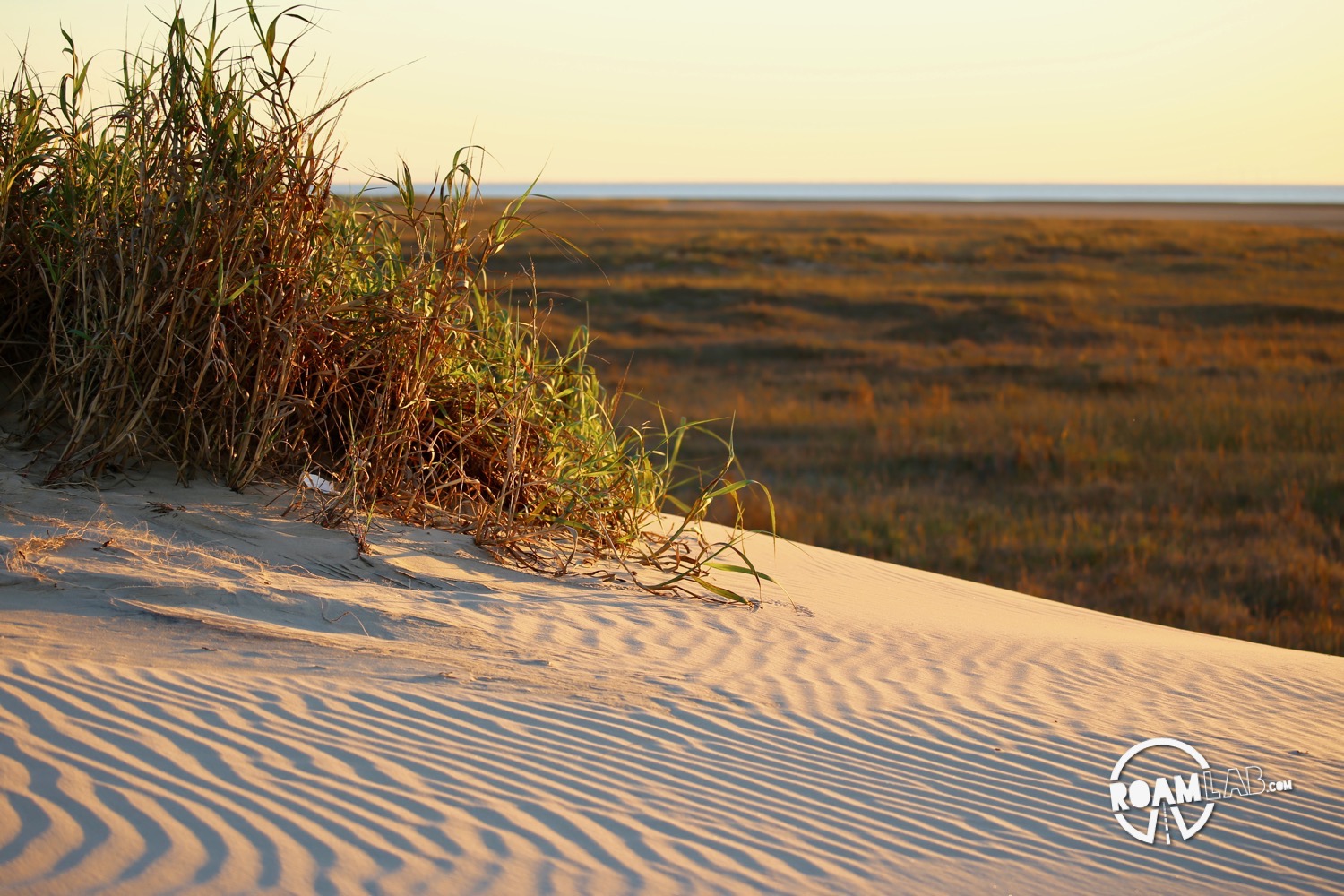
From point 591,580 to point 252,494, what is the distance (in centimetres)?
141

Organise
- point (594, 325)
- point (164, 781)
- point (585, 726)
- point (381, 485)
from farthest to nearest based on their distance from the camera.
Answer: point (594, 325) < point (381, 485) < point (585, 726) < point (164, 781)

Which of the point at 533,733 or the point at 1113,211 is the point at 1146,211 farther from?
the point at 533,733

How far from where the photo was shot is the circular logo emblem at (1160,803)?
2.76 m

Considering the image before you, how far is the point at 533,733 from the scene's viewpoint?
9.53 ft

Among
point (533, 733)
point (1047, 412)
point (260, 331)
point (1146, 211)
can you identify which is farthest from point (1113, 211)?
point (533, 733)

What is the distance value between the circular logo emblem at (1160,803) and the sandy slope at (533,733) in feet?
0.14

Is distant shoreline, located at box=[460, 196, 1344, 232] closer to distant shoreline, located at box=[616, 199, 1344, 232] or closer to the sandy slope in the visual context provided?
distant shoreline, located at box=[616, 199, 1344, 232]

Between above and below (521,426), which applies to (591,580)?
below

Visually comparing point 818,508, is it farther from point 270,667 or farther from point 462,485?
point 270,667

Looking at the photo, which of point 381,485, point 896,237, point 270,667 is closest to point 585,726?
point 270,667

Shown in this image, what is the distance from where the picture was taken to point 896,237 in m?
45.4

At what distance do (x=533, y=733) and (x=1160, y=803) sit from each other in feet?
5.44

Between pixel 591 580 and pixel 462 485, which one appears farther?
pixel 462 485

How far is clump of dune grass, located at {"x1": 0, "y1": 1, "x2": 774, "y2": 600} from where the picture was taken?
172 inches
